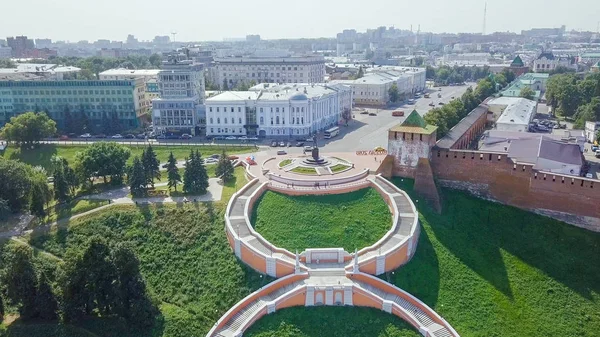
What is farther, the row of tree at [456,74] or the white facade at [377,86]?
the row of tree at [456,74]

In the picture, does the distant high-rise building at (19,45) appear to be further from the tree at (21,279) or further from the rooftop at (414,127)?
the rooftop at (414,127)

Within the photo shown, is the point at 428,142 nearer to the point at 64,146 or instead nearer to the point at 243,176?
the point at 243,176

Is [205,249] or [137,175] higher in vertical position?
[137,175]

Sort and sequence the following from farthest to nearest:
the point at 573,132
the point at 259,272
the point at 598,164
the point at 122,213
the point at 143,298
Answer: the point at 573,132 → the point at 598,164 → the point at 122,213 → the point at 259,272 → the point at 143,298

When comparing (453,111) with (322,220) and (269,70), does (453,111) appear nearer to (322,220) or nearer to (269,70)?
(322,220)

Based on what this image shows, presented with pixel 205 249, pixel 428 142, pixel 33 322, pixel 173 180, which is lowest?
pixel 33 322

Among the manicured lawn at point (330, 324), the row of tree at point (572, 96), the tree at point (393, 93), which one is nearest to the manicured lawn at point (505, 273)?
the manicured lawn at point (330, 324)

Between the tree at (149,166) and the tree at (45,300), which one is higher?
the tree at (149,166)

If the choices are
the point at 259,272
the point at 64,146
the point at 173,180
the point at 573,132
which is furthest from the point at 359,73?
the point at 259,272
